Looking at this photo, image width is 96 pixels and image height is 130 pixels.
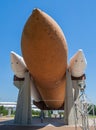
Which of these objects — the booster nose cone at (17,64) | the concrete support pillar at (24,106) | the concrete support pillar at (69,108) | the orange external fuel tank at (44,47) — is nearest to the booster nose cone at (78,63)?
the concrete support pillar at (69,108)

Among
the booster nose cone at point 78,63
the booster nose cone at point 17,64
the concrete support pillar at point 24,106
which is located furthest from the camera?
the booster nose cone at point 17,64

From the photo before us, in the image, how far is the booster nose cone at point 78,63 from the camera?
49.6 ft

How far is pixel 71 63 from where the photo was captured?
610 inches

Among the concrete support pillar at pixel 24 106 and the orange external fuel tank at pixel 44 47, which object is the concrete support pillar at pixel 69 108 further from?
the concrete support pillar at pixel 24 106

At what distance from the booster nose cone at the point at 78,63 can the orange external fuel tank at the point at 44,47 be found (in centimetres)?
157

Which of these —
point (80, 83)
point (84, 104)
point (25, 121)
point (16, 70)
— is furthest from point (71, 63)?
point (84, 104)

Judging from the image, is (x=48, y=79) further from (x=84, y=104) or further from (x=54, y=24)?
(x=84, y=104)

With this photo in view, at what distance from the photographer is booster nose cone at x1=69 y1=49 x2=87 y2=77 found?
15109 millimetres

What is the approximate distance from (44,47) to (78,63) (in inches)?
170

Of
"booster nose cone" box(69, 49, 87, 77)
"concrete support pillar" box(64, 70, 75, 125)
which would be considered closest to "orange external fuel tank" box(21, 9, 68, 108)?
"concrete support pillar" box(64, 70, 75, 125)

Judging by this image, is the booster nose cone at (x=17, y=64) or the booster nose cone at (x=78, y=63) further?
the booster nose cone at (x=17, y=64)

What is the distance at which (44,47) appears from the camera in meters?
11.7

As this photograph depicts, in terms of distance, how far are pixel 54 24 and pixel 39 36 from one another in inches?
46.0

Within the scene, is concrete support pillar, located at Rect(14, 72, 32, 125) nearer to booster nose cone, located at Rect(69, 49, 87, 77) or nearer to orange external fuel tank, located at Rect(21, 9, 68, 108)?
orange external fuel tank, located at Rect(21, 9, 68, 108)
